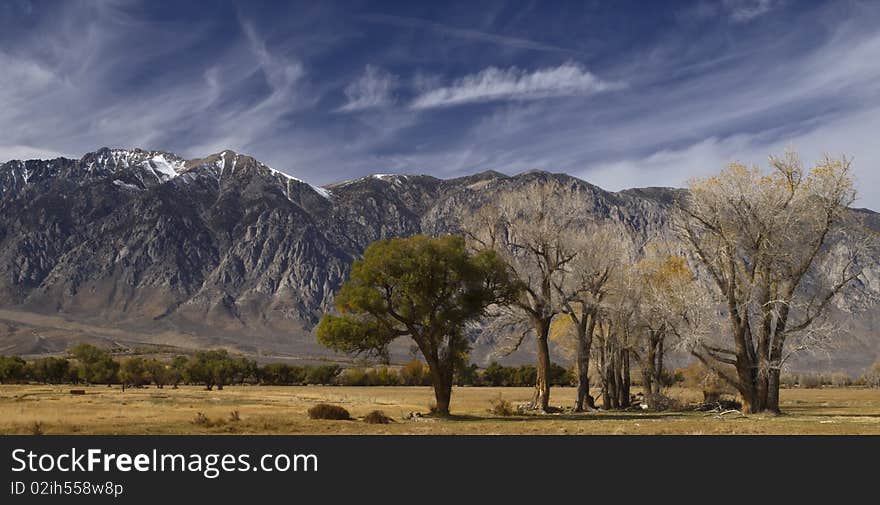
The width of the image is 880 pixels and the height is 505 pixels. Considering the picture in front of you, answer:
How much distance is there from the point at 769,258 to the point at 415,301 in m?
16.3

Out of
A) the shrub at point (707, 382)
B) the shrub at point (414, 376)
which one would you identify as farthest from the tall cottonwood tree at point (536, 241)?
the shrub at point (414, 376)

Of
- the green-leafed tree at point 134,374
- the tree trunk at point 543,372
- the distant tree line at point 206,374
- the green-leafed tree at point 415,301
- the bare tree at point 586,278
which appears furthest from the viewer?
the distant tree line at point 206,374

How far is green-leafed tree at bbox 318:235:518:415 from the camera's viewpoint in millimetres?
35125

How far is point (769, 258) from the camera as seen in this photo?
35.6 meters

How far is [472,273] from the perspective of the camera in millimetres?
36500

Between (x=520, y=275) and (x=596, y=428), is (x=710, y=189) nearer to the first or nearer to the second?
(x=520, y=275)

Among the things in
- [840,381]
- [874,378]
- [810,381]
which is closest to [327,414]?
[810,381]

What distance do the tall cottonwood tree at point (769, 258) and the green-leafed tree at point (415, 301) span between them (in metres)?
10.9

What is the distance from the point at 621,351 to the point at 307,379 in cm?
8562

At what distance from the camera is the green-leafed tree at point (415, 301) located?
35125 mm

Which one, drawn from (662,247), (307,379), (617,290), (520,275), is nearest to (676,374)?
(662,247)

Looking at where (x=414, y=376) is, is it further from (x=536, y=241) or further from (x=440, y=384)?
(x=440, y=384)

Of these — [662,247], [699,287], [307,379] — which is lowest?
[307,379]

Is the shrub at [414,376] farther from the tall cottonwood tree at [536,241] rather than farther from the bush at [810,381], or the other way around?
the tall cottonwood tree at [536,241]
